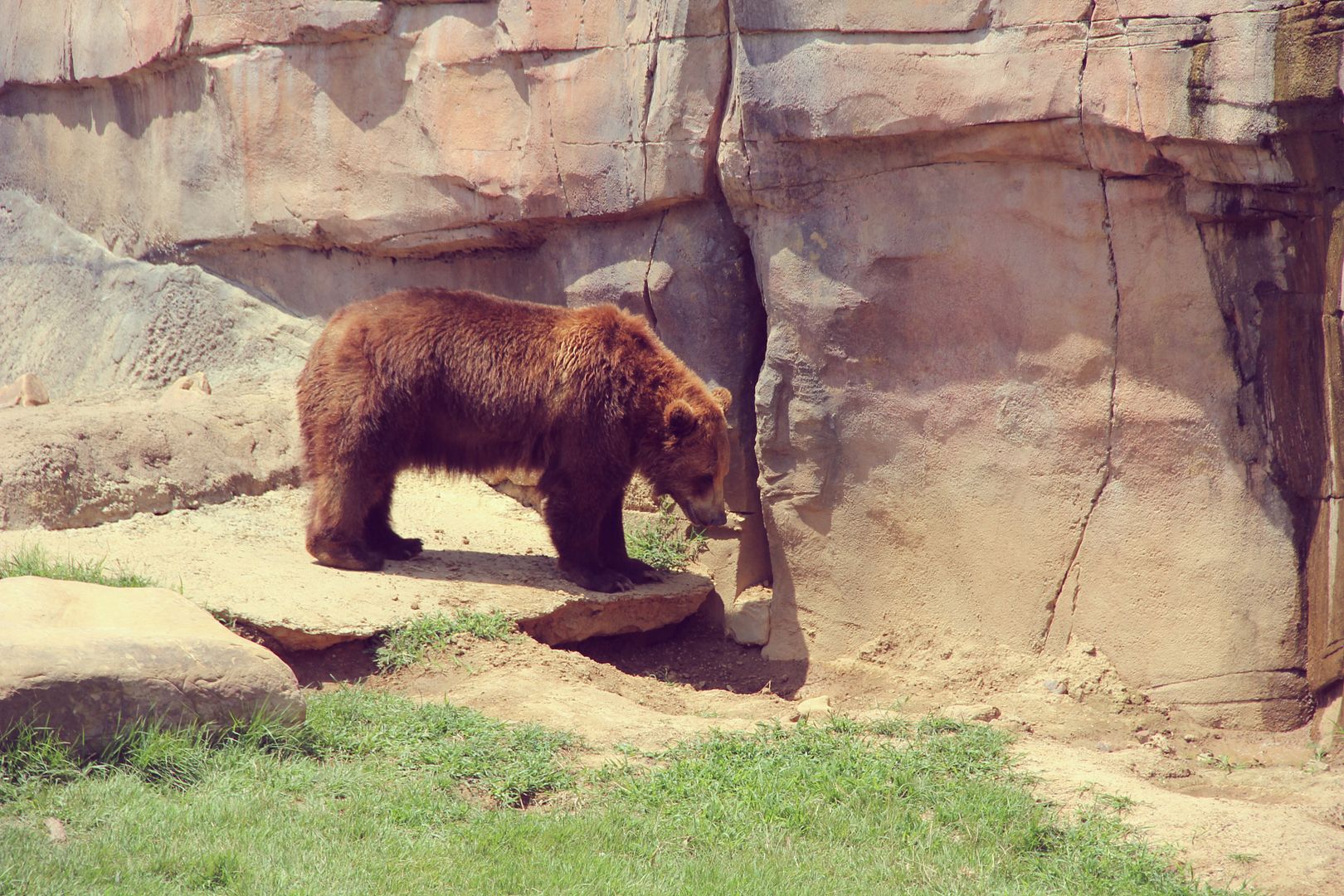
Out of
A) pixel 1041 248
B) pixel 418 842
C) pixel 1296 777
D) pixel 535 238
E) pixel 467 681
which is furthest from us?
pixel 535 238

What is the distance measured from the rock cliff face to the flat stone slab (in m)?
1.19

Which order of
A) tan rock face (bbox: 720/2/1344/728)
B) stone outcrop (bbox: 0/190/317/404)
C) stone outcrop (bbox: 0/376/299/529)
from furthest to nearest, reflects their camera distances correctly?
stone outcrop (bbox: 0/190/317/404) < stone outcrop (bbox: 0/376/299/529) < tan rock face (bbox: 720/2/1344/728)

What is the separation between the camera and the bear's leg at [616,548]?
25.1 ft

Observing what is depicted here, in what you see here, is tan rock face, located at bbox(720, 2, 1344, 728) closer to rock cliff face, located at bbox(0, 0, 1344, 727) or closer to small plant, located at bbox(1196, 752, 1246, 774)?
rock cliff face, located at bbox(0, 0, 1344, 727)

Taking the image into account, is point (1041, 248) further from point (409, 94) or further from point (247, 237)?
point (247, 237)

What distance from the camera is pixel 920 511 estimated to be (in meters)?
7.06

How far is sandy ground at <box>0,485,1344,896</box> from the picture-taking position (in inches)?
190

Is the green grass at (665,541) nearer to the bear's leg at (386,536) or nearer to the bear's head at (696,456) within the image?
the bear's head at (696,456)

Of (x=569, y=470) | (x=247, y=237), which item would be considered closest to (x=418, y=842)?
(x=569, y=470)

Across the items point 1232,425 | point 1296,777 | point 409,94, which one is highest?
point 409,94

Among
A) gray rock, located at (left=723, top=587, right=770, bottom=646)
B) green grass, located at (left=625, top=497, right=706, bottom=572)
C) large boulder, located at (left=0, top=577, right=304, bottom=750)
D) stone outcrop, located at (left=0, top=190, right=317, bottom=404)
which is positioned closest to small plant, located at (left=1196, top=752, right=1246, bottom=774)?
gray rock, located at (left=723, top=587, right=770, bottom=646)

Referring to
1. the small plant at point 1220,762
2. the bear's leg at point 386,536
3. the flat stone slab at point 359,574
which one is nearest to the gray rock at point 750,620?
the flat stone slab at point 359,574

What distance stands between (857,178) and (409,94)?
12.1 ft

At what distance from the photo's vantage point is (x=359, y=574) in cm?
692
